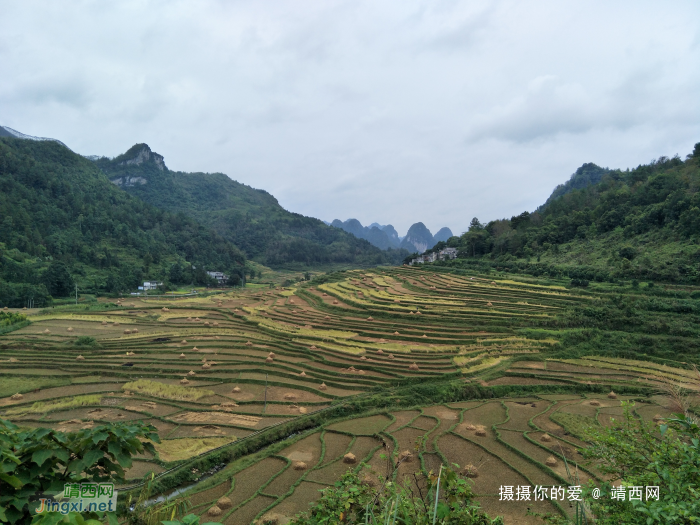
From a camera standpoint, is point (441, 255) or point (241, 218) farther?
point (241, 218)

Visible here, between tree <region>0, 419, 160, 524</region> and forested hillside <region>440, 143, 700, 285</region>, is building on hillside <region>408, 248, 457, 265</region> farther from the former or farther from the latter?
tree <region>0, 419, 160, 524</region>

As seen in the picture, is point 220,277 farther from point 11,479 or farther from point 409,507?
point 409,507

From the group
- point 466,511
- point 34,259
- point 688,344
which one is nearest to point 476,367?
point 688,344

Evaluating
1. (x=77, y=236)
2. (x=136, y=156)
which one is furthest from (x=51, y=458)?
(x=136, y=156)

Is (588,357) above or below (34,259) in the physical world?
below

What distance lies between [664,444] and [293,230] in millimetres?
137513

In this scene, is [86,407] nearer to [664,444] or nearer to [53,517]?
[53,517]

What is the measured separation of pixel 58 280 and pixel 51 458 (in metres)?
54.6

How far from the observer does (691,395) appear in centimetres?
1786

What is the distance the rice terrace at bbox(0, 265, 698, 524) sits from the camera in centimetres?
1259

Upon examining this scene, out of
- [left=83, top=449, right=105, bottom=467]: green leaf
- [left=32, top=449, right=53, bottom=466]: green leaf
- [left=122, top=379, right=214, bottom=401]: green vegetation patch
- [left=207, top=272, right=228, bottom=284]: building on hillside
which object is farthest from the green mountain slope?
[left=32, top=449, right=53, bottom=466]: green leaf

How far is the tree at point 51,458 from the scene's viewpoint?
2666mm

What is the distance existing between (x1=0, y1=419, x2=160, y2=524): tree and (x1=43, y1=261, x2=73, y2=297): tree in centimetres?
5357

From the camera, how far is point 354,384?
20594 mm
